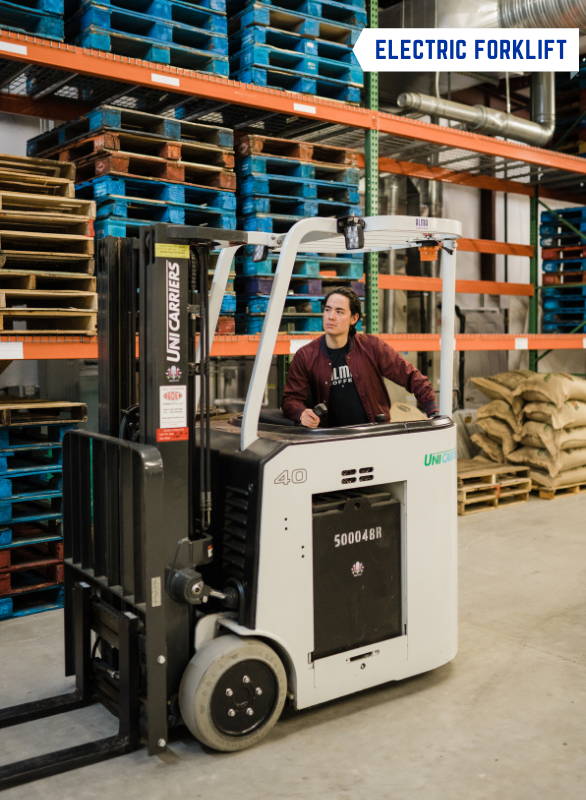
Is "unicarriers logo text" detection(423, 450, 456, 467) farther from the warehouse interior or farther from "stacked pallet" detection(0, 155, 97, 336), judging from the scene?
"stacked pallet" detection(0, 155, 97, 336)

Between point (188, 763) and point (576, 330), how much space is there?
9021 millimetres

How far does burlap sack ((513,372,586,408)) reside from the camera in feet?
28.0

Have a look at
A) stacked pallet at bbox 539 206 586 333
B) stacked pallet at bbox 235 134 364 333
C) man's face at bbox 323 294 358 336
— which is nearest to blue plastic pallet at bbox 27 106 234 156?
stacked pallet at bbox 235 134 364 333

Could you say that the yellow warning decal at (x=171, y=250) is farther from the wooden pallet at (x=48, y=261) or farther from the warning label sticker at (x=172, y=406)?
the wooden pallet at (x=48, y=261)

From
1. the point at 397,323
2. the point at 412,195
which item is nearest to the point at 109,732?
the point at 397,323

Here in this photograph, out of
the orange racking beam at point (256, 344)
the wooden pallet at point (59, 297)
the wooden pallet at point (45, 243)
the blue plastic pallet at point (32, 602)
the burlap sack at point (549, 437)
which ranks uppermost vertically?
the wooden pallet at point (45, 243)

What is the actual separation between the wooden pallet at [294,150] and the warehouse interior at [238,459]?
3 centimetres

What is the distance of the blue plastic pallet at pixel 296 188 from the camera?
6246 mm

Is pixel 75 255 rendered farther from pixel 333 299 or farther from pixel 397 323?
pixel 397 323

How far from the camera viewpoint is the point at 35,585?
205 inches

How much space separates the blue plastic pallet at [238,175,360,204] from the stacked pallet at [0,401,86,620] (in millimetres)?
2222

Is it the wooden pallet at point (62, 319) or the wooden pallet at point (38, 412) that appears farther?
the wooden pallet at point (38, 412)

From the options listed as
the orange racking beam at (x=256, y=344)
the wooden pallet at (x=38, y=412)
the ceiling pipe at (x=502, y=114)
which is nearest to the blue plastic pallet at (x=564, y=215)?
the ceiling pipe at (x=502, y=114)

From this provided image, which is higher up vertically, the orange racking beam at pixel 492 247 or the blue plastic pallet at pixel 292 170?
the blue plastic pallet at pixel 292 170
